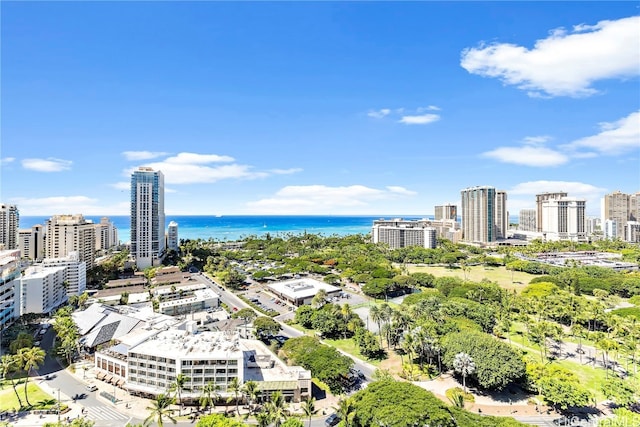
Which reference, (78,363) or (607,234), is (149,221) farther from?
(607,234)


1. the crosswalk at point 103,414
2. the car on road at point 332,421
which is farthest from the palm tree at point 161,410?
the car on road at point 332,421

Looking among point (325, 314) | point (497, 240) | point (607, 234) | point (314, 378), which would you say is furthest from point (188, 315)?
point (607, 234)

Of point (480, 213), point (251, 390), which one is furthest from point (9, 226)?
point (480, 213)

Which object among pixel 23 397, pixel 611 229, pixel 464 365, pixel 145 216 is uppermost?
pixel 145 216

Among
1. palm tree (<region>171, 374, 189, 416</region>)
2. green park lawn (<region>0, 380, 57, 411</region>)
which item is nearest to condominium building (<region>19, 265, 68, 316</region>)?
green park lawn (<region>0, 380, 57, 411</region>)

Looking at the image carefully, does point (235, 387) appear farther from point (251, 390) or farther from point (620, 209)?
point (620, 209)

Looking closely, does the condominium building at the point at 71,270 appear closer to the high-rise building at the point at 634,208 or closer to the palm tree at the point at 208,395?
the palm tree at the point at 208,395
